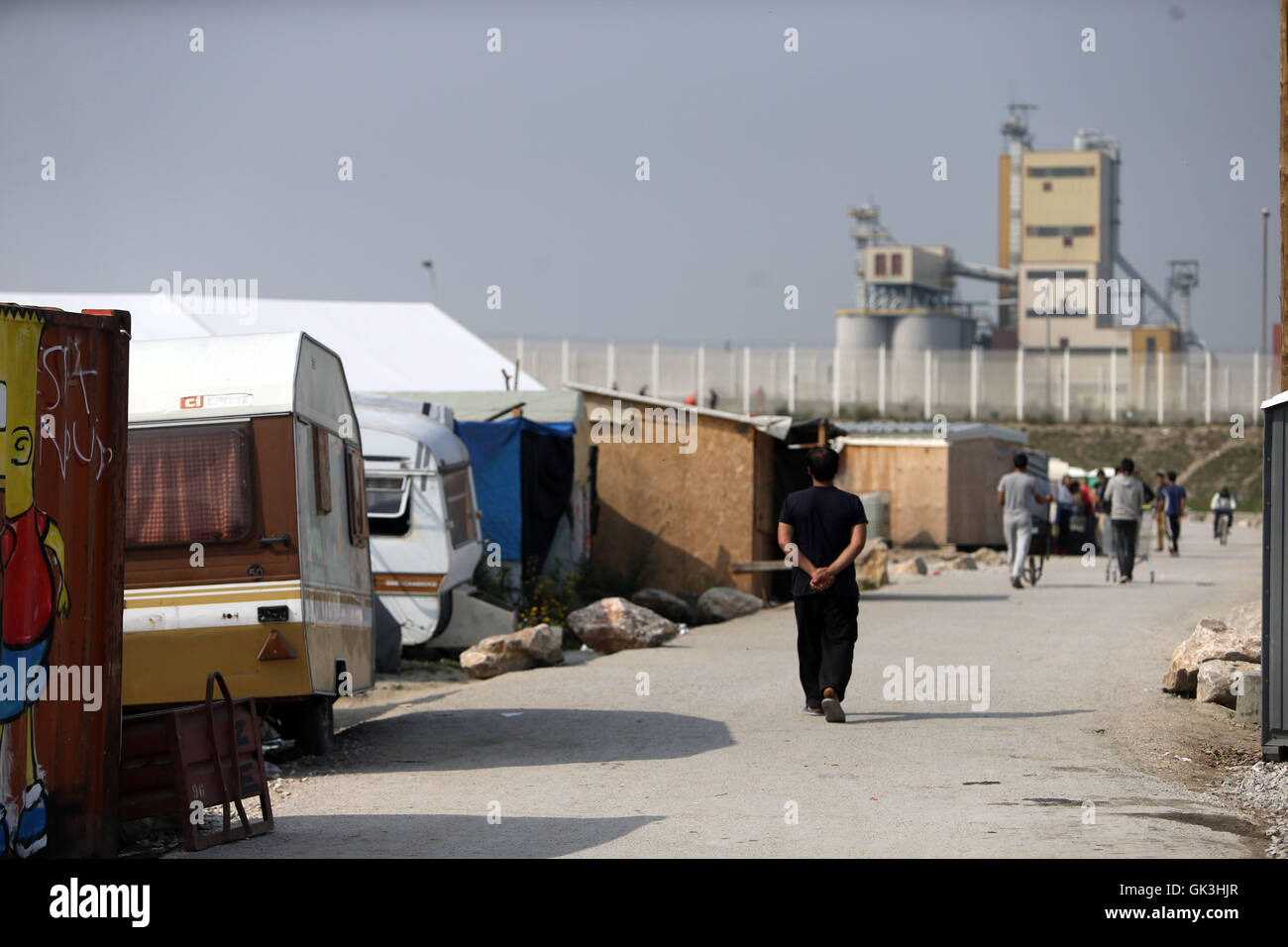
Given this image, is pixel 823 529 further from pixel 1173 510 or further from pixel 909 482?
pixel 909 482

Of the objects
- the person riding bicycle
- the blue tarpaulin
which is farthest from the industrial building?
the blue tarpaulin

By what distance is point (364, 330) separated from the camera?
30922mm

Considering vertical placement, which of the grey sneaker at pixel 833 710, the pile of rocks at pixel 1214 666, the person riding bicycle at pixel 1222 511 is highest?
the pile of rocks at pixel 1214 666

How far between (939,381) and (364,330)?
46737 millimetres

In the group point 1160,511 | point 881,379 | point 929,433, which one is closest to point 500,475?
point 1160,511

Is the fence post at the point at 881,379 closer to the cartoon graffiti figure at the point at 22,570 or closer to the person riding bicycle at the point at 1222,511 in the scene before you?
A: the person riding bicycle at the point at 1222,511

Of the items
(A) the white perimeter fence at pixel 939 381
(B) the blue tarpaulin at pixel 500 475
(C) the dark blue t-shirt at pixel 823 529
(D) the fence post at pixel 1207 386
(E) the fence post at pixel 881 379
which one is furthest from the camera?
(D) the fence post at pixel 1207 386

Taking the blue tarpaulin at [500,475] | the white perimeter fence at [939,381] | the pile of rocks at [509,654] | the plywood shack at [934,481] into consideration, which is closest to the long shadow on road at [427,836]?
the pile of rocks at [509,654]

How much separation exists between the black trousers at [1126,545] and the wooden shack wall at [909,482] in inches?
533

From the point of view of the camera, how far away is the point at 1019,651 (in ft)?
46.5

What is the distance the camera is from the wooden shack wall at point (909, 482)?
3638cm

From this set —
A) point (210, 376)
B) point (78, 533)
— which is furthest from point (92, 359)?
point (210, 376)

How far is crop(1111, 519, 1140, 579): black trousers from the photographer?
22469 millimetres

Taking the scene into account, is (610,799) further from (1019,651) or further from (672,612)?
(672,612)
